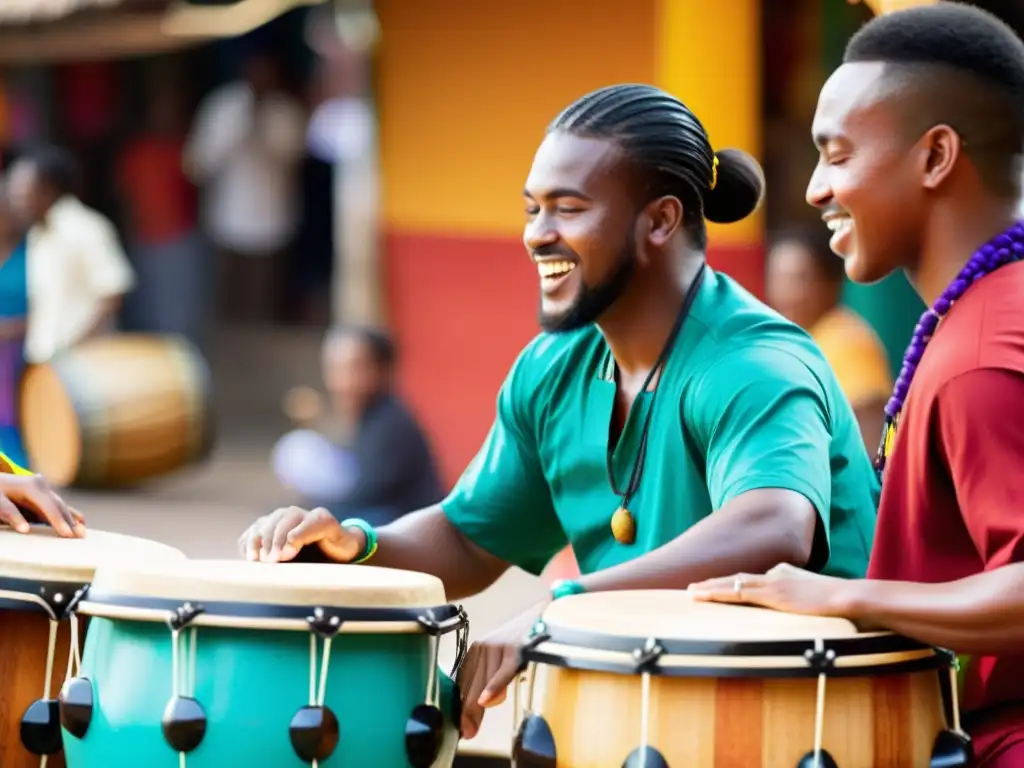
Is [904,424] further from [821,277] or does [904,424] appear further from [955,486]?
[821,277]

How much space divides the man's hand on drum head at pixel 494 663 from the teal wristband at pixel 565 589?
1.0 inches

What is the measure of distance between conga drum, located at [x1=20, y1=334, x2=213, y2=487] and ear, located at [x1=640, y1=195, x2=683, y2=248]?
7052 millimetres

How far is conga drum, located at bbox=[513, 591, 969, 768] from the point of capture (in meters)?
2.92

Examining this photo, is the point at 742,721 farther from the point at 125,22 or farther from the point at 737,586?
the point at 125,22

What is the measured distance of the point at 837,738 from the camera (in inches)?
116

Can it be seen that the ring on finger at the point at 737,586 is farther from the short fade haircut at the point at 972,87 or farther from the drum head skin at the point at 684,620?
the short fade haircut at the point at 972,87

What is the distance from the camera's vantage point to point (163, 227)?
45.0 feet

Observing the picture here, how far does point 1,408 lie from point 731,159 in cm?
679

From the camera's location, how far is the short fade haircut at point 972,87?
127 inches

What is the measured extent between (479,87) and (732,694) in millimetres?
7142

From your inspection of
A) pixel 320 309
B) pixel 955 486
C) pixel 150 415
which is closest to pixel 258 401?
pixel 320 309

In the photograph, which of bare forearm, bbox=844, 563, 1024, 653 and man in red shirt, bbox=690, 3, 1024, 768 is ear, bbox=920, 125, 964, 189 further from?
bare forearm, bbox=844, 563, 1024, 653

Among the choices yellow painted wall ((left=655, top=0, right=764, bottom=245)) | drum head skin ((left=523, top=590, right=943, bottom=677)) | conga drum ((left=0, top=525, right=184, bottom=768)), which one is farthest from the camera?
yellow painted wall ((left=655, top=0, right=764, bottom=245))

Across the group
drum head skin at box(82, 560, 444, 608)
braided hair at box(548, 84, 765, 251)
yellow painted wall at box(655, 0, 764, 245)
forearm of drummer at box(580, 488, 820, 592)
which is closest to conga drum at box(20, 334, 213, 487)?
yellow painted wall at box(655, 0, 764, 245)
